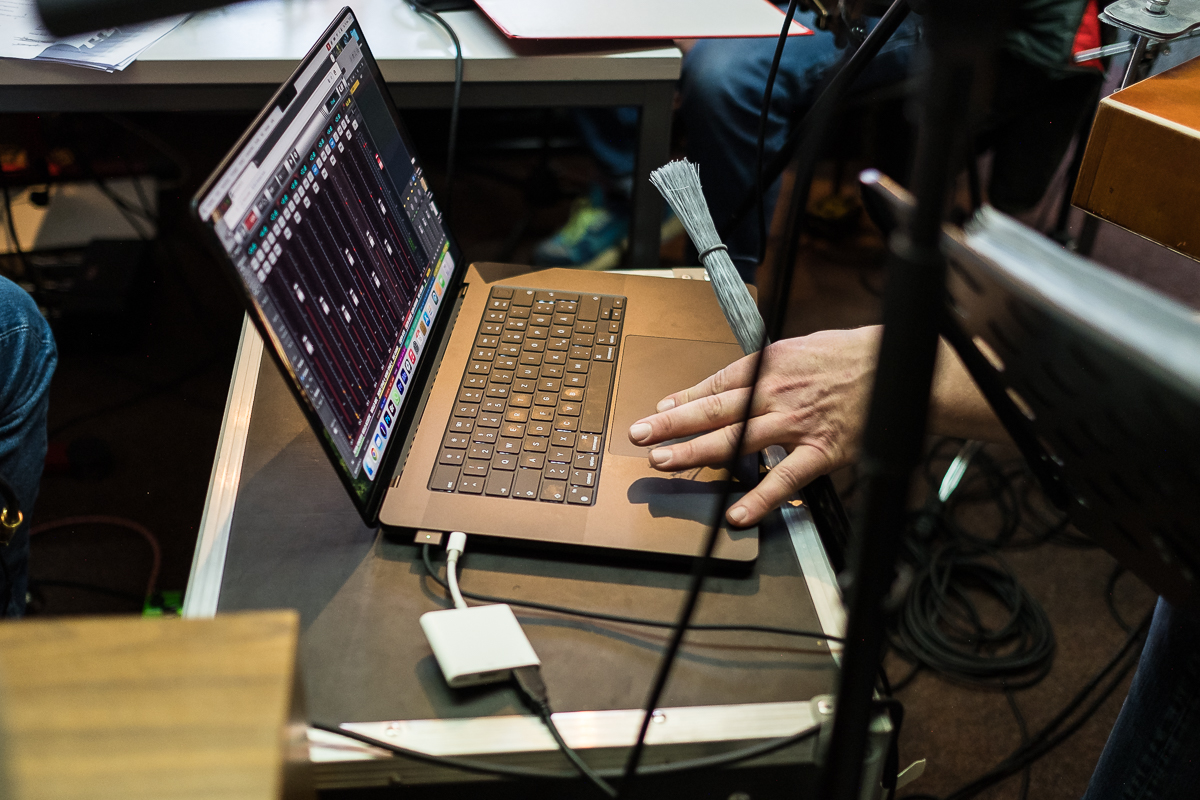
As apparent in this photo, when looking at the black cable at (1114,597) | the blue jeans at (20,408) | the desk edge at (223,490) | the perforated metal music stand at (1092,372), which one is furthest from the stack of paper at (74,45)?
the black cable at (1114,597)

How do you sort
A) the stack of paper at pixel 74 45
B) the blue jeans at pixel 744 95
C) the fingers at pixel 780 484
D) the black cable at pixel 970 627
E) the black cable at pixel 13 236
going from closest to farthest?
1. the fingers at pixel 780 484
2. the stack of paper at pixel 74 45
3. the black cable at pixel 970 627
4. the blue jeans at pixel 744 95
5. the black cable at pixel 13 236

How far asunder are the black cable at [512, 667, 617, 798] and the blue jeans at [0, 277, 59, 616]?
530mm

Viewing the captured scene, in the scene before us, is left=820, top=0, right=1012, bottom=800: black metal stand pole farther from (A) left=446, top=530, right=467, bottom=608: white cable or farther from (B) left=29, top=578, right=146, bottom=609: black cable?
(B) left=29, top=578, right=146, bottom=609: black cable

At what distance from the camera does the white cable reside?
561mm

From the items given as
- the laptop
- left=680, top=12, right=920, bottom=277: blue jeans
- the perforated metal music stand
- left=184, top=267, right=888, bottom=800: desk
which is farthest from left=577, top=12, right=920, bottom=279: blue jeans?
the perforated metal music stand

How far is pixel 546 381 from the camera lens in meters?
0.74

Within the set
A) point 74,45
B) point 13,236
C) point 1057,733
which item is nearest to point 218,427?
point 13,236

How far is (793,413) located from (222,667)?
45 cm

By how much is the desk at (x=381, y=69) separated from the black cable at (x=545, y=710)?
727mm

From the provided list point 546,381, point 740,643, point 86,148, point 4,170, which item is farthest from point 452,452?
point 86,148

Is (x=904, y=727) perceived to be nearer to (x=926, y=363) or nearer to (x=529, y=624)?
(x=529, y=624)

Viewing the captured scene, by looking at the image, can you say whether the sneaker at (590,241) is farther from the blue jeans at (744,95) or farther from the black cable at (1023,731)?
the black cable at (1023,731)

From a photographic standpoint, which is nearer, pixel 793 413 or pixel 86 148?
pixel 793 413

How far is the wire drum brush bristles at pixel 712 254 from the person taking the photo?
2.48 ft
